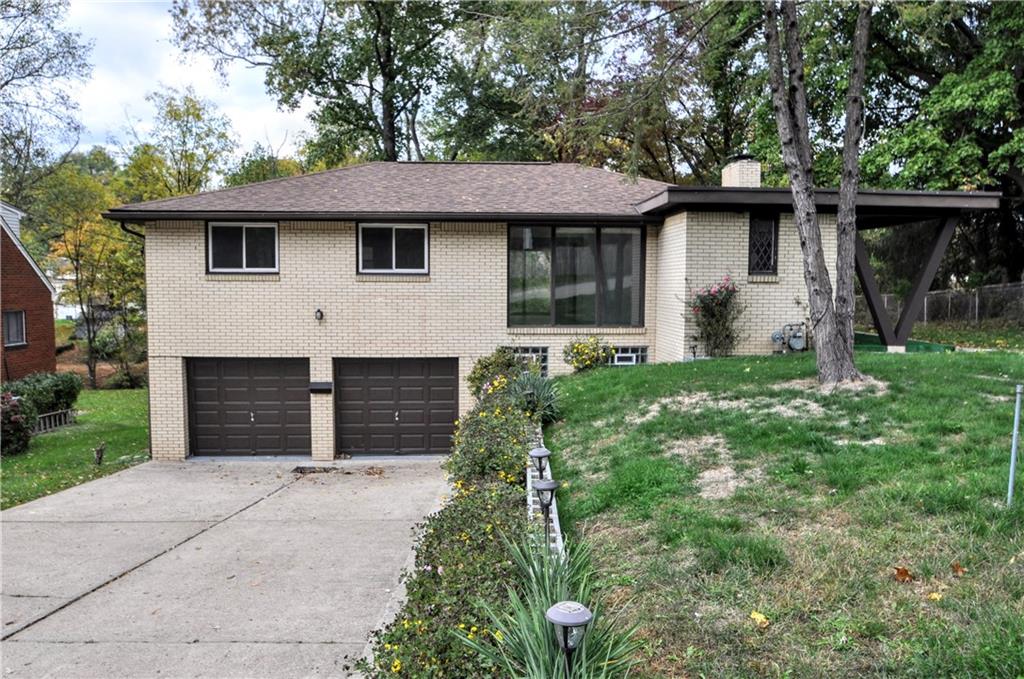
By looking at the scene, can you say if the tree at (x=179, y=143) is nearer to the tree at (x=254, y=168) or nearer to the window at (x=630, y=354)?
the tree at (x=254, y=168)

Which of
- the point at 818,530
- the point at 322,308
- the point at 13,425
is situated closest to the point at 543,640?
the point at 818,530

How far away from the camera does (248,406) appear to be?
14.3 meters

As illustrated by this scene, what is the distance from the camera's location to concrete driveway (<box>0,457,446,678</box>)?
503 centimetres

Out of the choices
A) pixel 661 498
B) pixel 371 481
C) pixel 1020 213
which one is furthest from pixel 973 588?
pixel 1020 213

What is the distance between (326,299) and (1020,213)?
68.2 ft

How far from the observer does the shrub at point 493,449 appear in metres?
6.07

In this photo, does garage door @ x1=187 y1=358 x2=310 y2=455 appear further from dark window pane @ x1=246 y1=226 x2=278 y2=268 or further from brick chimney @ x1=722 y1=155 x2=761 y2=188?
brick chimney @ x1=722 y1=155 x2=761 y2=188

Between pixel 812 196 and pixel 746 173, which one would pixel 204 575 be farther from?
pixel 746 173

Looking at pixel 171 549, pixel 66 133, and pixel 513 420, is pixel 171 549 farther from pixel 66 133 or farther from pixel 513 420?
pixel 66 133

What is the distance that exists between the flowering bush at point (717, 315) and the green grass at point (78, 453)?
11.9m

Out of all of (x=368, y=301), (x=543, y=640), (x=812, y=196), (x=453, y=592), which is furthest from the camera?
(x=368, y=301)

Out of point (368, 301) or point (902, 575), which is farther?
point (368, 301)

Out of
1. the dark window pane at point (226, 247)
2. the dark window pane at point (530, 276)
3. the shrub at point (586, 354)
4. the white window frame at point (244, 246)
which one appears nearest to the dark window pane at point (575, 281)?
the dark window pane at point (530, 276)

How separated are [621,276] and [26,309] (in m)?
19.4
